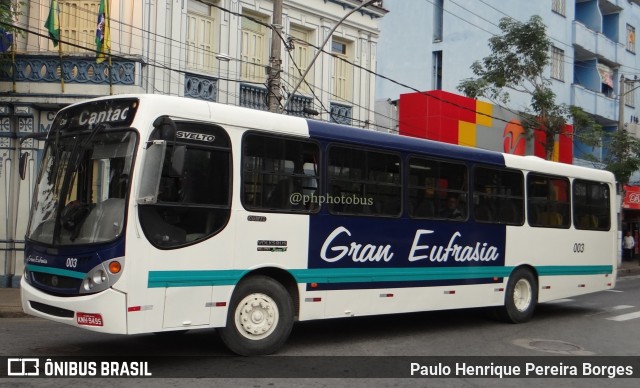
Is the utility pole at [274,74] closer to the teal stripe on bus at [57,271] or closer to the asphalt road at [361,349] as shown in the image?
the asphalt road at [361,349]

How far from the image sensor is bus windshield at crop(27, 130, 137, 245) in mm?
7266

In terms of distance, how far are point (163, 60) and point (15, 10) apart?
339 centimetres

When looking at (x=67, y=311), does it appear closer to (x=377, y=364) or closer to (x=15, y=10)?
(x=377, y=364)

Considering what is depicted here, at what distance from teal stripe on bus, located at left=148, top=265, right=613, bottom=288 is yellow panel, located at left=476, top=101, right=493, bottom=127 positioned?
13322 millimetres

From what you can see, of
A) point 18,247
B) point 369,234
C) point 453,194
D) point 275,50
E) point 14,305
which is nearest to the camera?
point 369,234

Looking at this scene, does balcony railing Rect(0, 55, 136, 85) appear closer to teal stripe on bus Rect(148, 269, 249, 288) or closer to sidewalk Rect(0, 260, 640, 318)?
sidewalk Rect(0, 260, 640, 318)

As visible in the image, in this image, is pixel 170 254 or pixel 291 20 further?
pixel 291 20

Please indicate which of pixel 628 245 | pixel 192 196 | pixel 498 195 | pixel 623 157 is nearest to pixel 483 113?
pixel 623 157

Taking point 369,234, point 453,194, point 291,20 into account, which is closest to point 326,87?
point 291,20

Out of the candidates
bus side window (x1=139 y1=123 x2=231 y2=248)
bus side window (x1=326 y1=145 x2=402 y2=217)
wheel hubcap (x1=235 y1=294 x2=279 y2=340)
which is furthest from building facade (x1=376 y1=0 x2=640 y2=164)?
bus side window (x1=139 y1=123 x2=231 y2=248)

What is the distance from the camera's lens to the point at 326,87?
20.5 metres

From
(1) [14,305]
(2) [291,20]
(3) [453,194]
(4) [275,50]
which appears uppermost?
(2) [291,20]

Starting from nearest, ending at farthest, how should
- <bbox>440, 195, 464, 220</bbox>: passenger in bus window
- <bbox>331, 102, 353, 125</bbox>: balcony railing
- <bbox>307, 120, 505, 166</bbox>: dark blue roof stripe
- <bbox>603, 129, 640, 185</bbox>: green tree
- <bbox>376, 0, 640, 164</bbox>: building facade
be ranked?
<bbox>307, 120, 505, 166</bbox>: dark blue roof stripe
<bbox>440, 195, 464, 220</bbox>: passenger in bus window
<bbox>331, 102, 353, 125</bbox>: balcony railing
<bbox>603, 129, 640, 185</bbox>: green tree
<bbox>376, 0, 640, 164</bbox>: building facade

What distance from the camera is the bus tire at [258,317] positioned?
8031mm
